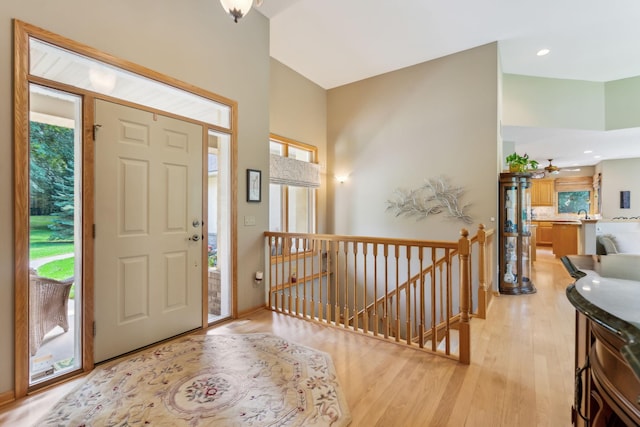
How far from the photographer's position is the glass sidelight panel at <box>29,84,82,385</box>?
195cm

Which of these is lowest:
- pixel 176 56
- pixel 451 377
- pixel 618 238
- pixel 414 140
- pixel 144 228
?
pixel 451 377

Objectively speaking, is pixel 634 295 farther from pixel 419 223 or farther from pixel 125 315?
pixel 419 223

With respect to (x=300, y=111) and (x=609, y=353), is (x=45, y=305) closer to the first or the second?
(x=609, y=353)

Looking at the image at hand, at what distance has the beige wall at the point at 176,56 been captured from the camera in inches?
68.9

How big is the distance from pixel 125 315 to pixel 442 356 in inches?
99.9

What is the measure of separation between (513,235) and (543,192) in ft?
24.4

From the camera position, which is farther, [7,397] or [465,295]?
[465,295]

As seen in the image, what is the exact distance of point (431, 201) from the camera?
173 inches

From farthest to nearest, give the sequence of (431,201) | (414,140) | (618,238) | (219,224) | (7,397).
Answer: (618,238) → (414,140) → (431,201) → (219,224) → (7,397)

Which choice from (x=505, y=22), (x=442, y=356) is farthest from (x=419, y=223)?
(x=505, y=22)

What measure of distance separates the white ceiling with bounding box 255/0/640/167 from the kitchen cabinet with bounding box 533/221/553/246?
185 inches

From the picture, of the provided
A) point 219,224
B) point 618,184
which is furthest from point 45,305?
point 618,184

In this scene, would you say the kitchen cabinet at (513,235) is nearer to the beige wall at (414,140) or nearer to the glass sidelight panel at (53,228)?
the beige wall at (414,140)

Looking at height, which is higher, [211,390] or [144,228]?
[144,228]
